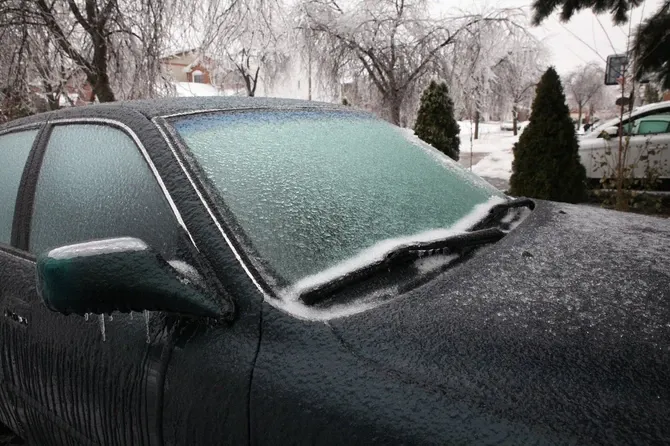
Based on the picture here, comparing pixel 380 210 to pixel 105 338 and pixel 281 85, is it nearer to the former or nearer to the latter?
pixel 105 338

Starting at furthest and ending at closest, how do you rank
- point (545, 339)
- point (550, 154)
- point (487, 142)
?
point (487, 142)
point (550, 154)
point (545, 339)

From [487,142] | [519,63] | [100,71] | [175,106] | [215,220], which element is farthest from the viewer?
[487,142]

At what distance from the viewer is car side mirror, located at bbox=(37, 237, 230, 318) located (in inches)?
40.9

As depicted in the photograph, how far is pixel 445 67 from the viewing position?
50.4ft

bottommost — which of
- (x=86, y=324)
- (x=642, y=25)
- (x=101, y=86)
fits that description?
(x=86, y=324)

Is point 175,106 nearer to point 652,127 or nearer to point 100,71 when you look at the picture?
point 100,71

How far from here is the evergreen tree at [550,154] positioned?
771cm

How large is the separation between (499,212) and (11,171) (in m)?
1.94

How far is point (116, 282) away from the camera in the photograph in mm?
1057

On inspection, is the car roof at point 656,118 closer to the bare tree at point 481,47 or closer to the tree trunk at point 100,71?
the bare tree at point 481,47

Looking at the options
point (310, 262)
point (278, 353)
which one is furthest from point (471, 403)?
point (310, 262)

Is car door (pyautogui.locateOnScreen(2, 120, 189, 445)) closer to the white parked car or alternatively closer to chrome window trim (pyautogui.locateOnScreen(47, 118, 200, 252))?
chrome window trim (pyautogui.locateOnScreen(47, 118, 200, 252))

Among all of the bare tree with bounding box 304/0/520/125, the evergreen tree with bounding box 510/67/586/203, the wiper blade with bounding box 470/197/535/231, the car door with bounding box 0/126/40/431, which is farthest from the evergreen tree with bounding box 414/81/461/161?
the car door with bounding box 0/126/40/431

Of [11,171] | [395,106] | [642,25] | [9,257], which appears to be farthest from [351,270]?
[395,106]
